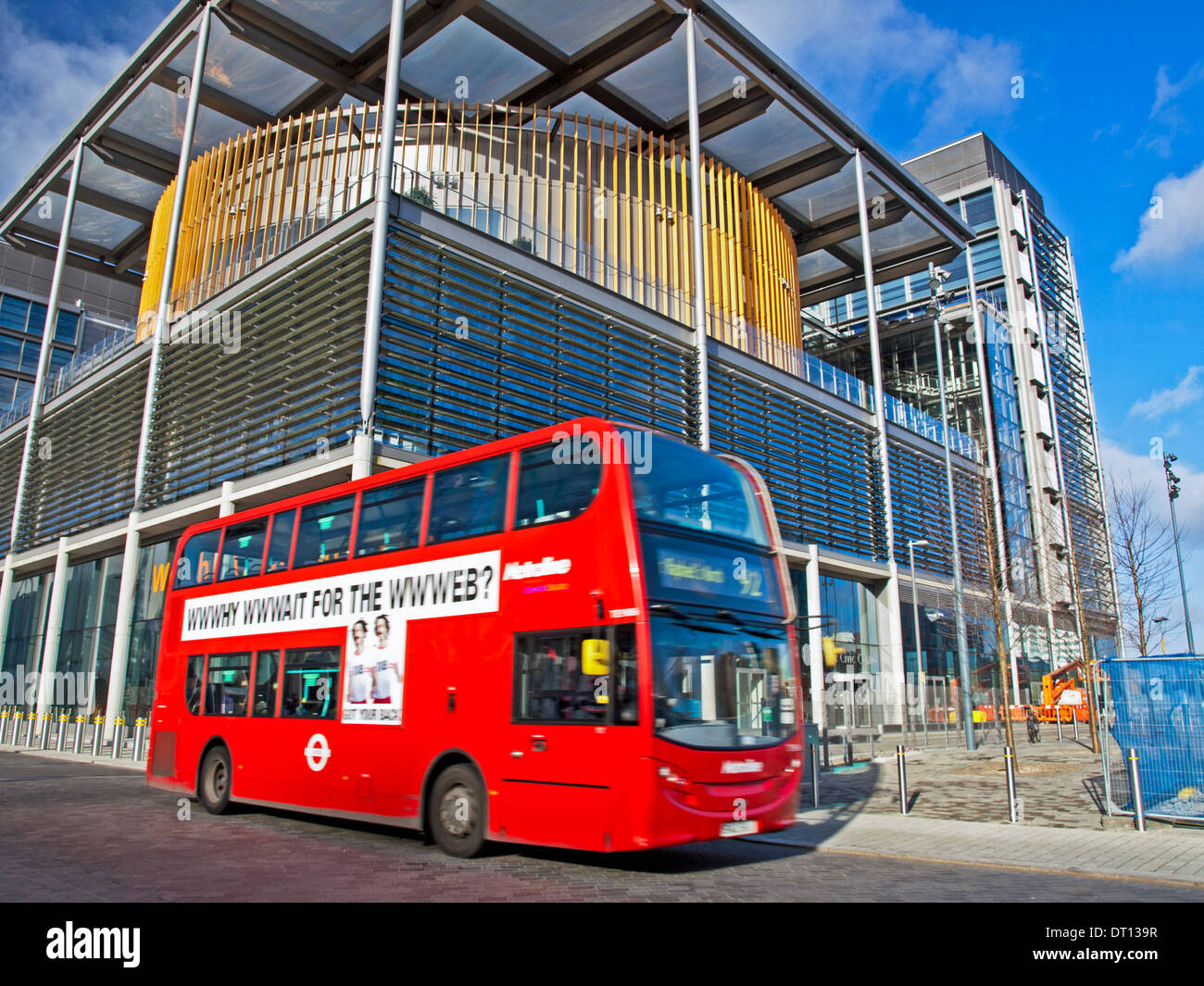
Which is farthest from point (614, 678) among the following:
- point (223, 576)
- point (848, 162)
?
point (848, 162)

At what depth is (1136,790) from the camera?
11.0 m

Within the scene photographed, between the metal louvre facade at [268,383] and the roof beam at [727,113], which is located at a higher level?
the roof beam at [727,113]

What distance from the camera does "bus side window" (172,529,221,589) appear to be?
13461 mm

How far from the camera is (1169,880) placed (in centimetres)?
801

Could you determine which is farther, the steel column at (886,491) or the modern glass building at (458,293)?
the steel column at (886,491)

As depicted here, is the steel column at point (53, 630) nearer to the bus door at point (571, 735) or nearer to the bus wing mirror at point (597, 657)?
the bus door at point (571, 735)

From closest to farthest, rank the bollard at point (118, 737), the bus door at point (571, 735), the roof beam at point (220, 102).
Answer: the bus door at point (571, 735), the bollard at point (118, 737), the roof beam at point (220, 102)

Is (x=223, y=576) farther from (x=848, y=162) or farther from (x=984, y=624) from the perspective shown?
(x=848, y=162)

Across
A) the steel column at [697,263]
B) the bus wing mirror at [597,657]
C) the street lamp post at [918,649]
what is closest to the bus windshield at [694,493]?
the bus wing mirror at [597,657]

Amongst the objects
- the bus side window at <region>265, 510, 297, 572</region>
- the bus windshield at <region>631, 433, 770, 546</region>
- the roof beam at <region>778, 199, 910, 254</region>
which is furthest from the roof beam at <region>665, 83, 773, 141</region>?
the bus windshield at <region>631, 433, 770, 546</region>

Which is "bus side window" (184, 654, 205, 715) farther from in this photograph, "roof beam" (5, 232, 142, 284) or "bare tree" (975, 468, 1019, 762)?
"roof beam" (5, 232, 142, 284)

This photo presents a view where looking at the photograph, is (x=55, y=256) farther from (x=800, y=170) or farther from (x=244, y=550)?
(x=244, y=550)
